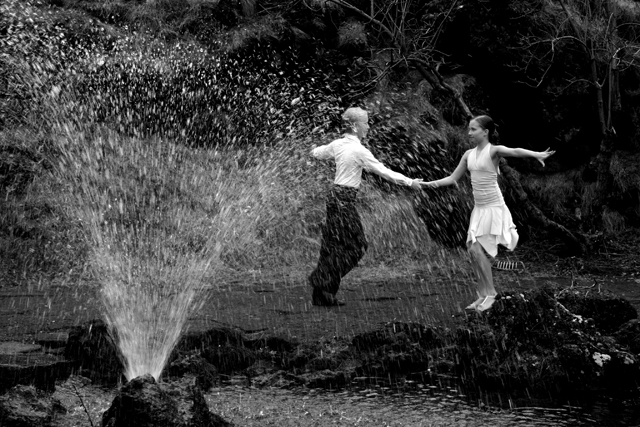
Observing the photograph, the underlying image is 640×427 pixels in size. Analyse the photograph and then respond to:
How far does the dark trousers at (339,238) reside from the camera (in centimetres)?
818

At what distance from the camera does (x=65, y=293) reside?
31.0 ft

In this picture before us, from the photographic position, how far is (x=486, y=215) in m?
7.98

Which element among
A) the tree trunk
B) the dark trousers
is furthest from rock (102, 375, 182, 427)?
the tree trunk

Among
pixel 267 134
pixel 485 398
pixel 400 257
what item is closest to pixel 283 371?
pixel 485 398

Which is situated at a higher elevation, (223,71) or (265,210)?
(223,71)

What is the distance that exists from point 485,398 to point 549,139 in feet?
31.5

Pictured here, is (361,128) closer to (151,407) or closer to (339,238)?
(339,238)

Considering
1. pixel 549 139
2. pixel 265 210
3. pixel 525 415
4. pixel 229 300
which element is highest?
pixel 549 139

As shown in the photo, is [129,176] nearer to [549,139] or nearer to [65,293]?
[65,293]

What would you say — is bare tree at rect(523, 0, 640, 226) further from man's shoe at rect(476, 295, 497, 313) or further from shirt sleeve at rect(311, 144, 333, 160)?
man's shoe at rect(476, 295, 497, 313)

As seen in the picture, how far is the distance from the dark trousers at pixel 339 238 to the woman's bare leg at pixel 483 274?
1206 millimetres

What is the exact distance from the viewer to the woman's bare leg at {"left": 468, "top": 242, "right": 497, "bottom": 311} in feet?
25.7

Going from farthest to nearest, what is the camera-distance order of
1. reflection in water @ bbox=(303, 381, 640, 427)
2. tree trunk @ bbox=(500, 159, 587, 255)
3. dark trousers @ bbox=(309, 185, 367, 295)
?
tree trunk @ bbox=(500, 159, 587, 255), dark trousers @ bbox=(309, 185, 367, 295), reflection in water @ bbox=(303, 381, 640, 427)

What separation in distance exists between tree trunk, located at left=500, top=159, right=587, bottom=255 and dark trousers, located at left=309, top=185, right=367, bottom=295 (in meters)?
4.47
